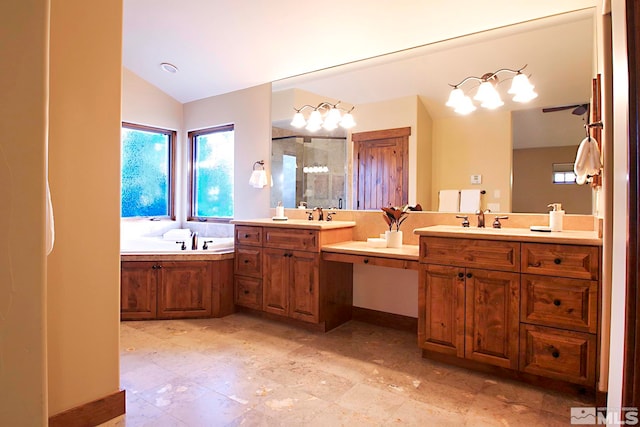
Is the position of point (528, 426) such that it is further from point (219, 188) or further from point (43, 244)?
point (219, 188)

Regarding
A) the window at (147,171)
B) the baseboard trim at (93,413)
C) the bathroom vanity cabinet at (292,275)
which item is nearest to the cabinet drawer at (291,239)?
the bathroom vanity cabinet at (292,275)

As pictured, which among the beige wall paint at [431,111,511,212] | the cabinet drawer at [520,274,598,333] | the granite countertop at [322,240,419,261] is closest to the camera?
the cabinet drawer at [520,274,598,333]

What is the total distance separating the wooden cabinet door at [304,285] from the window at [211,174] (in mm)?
1614

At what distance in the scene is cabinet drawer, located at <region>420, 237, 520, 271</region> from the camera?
2.12 meters

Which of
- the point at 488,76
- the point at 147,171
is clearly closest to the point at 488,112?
the point at 488,76

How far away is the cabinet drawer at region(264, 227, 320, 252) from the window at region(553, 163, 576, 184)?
69.4 inches

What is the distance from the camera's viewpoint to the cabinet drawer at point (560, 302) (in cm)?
191

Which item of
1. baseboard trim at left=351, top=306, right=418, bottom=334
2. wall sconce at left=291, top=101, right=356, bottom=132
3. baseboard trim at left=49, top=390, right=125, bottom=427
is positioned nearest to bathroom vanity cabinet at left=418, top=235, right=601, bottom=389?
baseboard trim at left=351, top=306, right=418, bottom=334

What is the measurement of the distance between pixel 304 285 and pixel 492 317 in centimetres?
142

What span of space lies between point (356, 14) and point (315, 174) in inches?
57.2

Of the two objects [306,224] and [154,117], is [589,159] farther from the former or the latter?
[154,117]

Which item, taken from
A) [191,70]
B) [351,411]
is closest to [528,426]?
[351,411]

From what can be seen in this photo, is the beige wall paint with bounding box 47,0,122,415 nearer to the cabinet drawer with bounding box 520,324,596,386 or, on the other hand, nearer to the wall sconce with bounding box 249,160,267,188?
the wall sconce with bounding box 249,160,267,188

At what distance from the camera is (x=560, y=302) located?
6.53 ft
